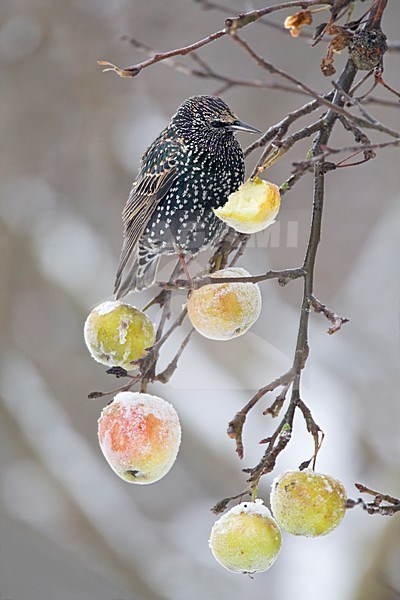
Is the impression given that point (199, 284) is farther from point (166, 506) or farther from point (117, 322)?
point (166, 506)

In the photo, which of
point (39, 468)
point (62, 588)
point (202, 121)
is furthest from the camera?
point (39, 468)

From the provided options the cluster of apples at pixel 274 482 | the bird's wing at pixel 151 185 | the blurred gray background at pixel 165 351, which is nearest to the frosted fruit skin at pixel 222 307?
the cluster of apples at pixel 274 482

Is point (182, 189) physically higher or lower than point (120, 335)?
higher

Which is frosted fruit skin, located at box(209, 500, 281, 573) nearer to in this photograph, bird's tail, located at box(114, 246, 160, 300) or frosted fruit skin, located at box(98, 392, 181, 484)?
frosted fruit skin, located at box(98, 392, 181, 484)

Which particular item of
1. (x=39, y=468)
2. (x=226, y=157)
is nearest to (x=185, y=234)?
(x=226, y=157)

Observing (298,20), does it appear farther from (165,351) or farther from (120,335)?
(165,351)

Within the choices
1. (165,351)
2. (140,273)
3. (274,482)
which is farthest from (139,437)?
(165,351)
